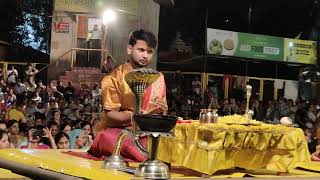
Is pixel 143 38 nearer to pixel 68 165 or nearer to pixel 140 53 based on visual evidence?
pixel 140 53

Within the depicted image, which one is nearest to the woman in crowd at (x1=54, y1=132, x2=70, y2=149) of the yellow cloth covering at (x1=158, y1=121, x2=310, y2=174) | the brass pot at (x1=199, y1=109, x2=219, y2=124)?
the yellow cloth covering at (x1=158, y1=121, x2=310, y2=174)

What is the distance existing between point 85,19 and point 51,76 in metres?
1.33

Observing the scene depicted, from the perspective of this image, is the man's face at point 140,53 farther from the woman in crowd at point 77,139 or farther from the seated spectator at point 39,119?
the seated spectator at point 39,119

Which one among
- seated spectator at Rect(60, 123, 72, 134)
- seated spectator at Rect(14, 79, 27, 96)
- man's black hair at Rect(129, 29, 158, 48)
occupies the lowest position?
seated spectator at Rect(60, 123, 72, 134)

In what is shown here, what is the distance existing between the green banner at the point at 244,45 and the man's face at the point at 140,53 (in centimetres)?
975

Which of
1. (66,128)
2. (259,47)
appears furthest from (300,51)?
Result: (66,128)

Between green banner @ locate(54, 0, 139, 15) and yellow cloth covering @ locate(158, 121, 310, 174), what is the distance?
295 inches

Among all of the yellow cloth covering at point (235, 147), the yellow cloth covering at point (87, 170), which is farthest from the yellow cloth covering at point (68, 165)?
the yellow cloth covering at point (235, 147)

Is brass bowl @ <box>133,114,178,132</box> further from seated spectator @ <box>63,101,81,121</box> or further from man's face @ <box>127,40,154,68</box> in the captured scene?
seated spectator @ <box>63,101,81,121</box>

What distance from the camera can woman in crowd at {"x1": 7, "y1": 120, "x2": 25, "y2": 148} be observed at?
19.4ft

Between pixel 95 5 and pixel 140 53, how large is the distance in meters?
7.28

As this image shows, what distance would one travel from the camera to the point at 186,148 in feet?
8.73

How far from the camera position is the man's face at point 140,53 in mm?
3072

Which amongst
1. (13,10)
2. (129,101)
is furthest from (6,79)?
(129,101)
